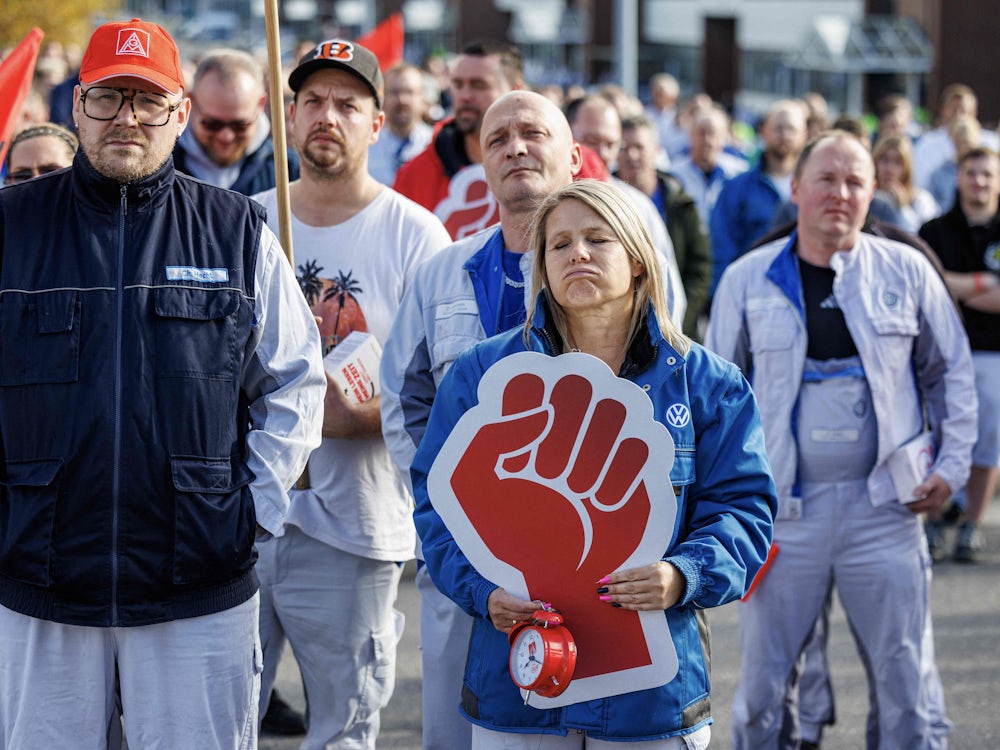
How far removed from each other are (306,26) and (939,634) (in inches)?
2167

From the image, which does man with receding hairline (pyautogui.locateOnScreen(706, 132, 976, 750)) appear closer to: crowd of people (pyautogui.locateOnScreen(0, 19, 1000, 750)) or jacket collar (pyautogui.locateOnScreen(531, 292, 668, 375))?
crowd of people (pyautogui.locateOnScreen(0, 19, 1000, 750))

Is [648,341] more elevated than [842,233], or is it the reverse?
[842,233]

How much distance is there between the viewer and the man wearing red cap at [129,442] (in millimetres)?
3479

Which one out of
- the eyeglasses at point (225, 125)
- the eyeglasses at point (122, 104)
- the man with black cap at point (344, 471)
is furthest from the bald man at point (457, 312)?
the eyeglasses at point (225, 125)

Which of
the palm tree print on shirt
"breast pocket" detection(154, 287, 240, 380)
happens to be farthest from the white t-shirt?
"breast pocket" detection(154, 287, 240, 380)

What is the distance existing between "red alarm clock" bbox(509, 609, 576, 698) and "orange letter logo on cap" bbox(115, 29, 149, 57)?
5.45 ft

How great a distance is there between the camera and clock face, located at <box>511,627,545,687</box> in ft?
10.4

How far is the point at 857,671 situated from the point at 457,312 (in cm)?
320

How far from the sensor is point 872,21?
128ft

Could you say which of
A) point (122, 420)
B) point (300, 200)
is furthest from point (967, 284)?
point (122, 420)

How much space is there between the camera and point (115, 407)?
348cm

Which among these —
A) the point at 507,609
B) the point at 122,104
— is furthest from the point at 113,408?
the point at 507,609

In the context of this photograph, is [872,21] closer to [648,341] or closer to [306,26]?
[306,26]

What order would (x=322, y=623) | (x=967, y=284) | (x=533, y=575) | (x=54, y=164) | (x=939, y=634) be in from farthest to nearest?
1. (x=967, y=284)
2. (x=939, y=634)
3. (x=54, y=164)
4. (x=322, y=623)
5. (x=533, y=575)
